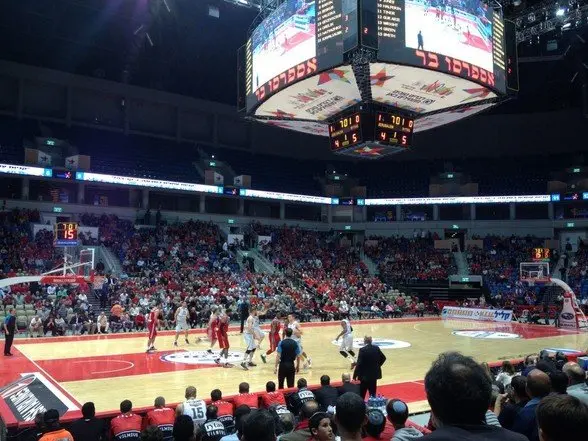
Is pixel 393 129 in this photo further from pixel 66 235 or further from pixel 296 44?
pixel 66 235

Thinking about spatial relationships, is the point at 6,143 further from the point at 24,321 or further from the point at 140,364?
the point at 140,364

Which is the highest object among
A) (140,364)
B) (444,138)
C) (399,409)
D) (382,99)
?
(444,138)

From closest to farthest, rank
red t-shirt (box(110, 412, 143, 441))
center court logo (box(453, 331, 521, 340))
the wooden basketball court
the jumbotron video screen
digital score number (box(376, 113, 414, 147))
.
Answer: red t-shirt (box(110, 412, 143, 441)) < the wooden basketball court < the jumbotron video screen < digital score number (box(376, 113, 414, 147)) < center court logo (box(453, 331, 521, 340))

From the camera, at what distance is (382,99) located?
1596 centimetres

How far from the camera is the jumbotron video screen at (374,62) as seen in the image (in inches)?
521

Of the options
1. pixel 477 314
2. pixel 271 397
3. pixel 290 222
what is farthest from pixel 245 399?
pixel 290 222

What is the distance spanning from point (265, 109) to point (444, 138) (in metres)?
35.4

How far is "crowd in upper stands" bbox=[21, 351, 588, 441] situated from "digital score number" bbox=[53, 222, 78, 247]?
43.7ft

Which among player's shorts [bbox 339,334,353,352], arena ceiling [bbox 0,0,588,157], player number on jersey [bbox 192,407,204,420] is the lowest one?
player's shorts [bbox 339,334,353,352]

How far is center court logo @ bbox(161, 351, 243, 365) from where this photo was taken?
54.2ft

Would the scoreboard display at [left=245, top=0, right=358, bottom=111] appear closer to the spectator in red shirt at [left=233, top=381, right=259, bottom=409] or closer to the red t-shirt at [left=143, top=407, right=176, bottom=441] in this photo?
the spectator in red shirt at [left=233, top=381, right=259, bottom=409]

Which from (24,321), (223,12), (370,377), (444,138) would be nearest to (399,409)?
(370,377)

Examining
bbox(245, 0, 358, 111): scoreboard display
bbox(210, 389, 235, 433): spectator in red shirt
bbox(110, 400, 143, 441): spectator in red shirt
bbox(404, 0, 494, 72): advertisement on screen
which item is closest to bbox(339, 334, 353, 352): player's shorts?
bbox(245, 0, 358, 111): scoreboard display

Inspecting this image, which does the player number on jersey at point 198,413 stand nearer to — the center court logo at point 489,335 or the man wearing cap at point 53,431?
the man wearing cap at point 53,431
